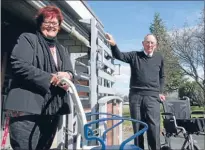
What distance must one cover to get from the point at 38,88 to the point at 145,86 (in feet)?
6.12

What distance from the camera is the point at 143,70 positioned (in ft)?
11.5

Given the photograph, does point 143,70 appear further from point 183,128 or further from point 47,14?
point 47,14

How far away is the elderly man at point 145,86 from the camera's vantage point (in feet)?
11.3

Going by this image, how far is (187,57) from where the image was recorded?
15.0 metres

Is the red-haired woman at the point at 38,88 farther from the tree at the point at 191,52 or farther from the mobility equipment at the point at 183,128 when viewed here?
the tree at the point at 191,52

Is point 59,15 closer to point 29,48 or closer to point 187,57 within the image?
point 29,48

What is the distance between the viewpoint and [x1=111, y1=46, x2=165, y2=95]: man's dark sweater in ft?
11.4

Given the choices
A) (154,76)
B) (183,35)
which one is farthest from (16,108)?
(183,35)

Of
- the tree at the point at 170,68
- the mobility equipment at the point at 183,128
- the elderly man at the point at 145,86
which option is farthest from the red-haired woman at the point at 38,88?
the tree at the point at 170,68

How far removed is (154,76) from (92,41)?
0.87 metres

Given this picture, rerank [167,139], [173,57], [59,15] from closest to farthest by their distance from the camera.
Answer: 1. [59,15]
2. [167,139]
3. [173,57]

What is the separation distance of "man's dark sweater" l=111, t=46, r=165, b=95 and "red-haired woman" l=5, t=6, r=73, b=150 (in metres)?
1.53

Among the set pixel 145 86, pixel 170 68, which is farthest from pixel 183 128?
pixel 170 68

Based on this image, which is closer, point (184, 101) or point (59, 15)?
point (59, 15)
